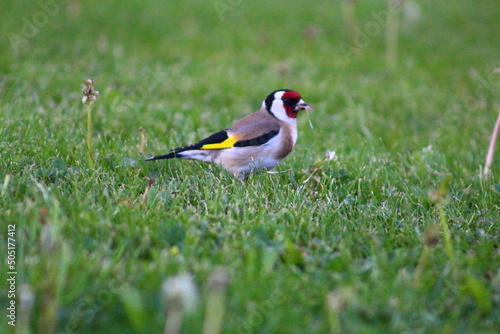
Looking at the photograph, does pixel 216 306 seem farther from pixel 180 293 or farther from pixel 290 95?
pixel 290 95

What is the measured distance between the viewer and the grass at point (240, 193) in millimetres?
2723

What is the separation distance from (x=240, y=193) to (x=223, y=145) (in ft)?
2.39

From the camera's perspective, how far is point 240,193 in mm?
4219

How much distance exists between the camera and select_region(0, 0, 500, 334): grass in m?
2.72

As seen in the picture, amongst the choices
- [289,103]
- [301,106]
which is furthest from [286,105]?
[301,106]

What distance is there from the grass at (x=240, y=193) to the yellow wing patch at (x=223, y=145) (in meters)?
0.24

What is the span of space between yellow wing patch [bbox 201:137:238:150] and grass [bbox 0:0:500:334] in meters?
0.24

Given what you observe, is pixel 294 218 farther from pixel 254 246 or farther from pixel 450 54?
pixel 450 54

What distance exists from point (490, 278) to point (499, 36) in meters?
10.6

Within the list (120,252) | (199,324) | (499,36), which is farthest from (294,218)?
(499,36)

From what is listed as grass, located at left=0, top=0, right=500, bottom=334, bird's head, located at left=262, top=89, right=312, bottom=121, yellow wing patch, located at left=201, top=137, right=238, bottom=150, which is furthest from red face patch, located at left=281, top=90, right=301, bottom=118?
yellow wing patch, located at left=201, top=137, right=238, bottom=150

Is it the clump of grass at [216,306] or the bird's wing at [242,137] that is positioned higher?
the bird's wing at [242,137]

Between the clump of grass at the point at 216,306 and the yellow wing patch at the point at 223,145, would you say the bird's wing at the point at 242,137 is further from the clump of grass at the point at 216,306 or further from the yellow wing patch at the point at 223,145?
the clump of grass at the point at 216,306

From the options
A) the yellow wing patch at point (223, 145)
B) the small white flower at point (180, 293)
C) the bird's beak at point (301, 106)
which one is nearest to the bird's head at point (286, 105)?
the bird's beak at point (301, 106)
